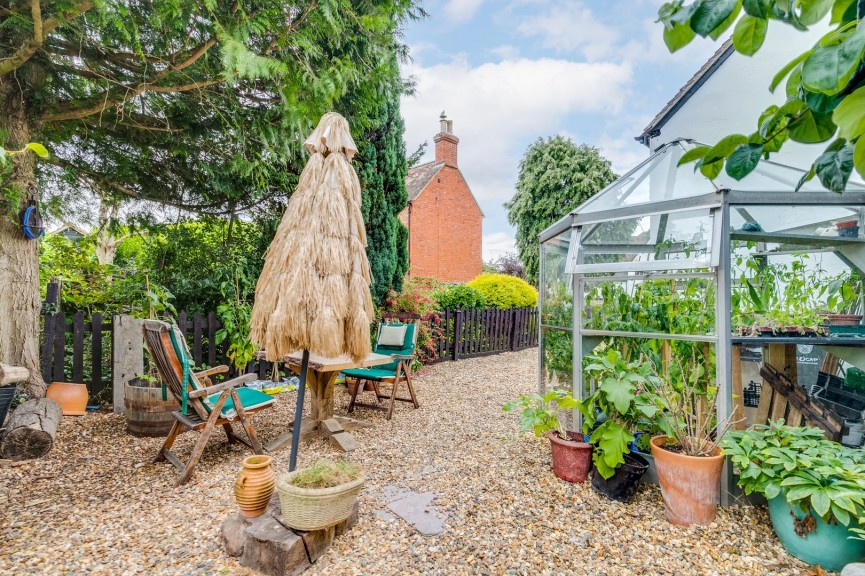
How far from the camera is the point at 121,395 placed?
15.0ft

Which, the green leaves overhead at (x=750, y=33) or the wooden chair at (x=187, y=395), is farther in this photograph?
the wooden chair at (x=187, y=395)

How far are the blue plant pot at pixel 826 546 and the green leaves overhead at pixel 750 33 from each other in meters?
2.52

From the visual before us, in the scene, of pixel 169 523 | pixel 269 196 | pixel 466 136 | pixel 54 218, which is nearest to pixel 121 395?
pixel 54 218

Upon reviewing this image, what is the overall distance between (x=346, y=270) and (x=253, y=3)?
260cm

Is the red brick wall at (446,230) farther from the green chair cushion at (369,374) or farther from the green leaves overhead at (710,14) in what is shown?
the green leaves overhead at (710,14)

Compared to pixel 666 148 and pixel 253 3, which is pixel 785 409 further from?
pixel 253 3

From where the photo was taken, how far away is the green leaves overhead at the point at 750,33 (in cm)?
92

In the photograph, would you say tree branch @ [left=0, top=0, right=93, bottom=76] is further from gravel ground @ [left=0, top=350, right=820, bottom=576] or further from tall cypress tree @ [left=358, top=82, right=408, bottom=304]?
tall cypress tree @ [left=358, top=82, right=408, bottom=304]

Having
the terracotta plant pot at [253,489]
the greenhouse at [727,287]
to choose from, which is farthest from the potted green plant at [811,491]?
the terracotta plant pot at [253,489]

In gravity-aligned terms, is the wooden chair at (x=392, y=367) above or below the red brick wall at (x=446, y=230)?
below

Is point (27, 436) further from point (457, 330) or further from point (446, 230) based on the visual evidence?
point (446, 230)

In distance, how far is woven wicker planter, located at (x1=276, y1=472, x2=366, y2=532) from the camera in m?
2.09

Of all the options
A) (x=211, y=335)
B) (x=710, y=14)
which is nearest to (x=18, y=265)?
(x=211, y=335)

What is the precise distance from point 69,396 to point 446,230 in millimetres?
13744
